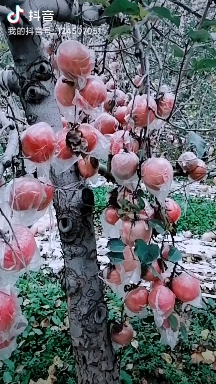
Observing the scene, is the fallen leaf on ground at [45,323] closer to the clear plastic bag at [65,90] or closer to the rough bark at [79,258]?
the rough bark at [79,258]

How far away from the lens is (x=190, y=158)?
2.84ft

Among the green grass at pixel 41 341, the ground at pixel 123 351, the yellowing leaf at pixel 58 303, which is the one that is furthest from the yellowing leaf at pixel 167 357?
the yellowing leaf at pixel 58 303

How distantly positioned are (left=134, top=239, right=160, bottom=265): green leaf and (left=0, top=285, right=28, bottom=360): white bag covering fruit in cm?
23

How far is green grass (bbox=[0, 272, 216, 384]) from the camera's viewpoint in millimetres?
1537

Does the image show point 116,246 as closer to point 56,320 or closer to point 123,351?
point 123,351

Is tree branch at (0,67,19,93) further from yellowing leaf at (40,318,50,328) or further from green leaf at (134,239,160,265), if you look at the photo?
yellowing leaf at (40,318,50,328)

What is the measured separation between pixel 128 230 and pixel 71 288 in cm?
33

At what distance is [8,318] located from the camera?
0.57 m

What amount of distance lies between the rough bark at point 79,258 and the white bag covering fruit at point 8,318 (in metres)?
0.38

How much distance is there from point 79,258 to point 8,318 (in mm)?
476

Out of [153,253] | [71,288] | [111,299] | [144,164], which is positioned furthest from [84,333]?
[111,299]

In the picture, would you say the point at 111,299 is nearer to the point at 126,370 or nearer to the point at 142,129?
the point at 126,370

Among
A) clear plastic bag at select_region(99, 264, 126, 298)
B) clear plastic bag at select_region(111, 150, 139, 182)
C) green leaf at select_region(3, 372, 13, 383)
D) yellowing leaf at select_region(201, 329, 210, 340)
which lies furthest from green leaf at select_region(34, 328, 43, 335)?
clear plastic bag at select_region(111, 150, 139, 182)

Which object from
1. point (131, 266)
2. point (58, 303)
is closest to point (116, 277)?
point (131, 266)
